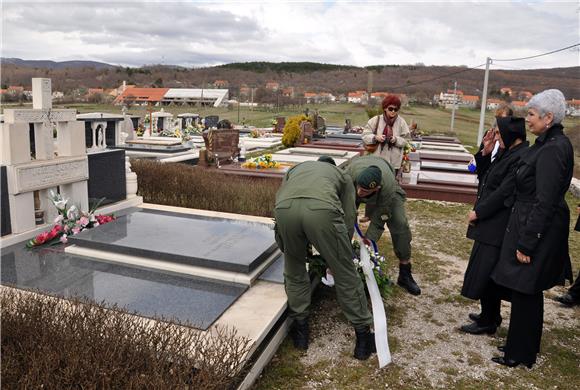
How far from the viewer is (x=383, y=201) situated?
13.0 feet

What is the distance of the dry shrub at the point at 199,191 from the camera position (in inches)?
261

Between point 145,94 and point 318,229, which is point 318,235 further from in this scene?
point 145,94

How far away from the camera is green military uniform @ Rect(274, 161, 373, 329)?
2.93 meters

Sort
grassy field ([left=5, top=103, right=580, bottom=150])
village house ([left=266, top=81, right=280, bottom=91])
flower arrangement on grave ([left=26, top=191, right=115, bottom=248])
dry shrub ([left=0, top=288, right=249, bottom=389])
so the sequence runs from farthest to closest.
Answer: village house ([left=266, top=81, right=280, bottom=91]) < grassy field ([left=5, top=103, right=580, bottom=150]) < flower arrangement on grave ([left=26, top=191, right=115, bottom=248]) < dry shrub ([left=0, top=288, right=249, bottom=389])

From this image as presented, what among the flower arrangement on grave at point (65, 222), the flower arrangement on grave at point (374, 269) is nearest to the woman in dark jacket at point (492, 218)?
the flower arrangement on grave at point (374, 269)

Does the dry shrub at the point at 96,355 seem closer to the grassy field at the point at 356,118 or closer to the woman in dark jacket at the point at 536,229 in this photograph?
the woman in dark jacket at the point at 536,229

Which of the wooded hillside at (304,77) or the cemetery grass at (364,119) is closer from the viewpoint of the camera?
the cemetery grass at (364,119)

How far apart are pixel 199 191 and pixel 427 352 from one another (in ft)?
14.5

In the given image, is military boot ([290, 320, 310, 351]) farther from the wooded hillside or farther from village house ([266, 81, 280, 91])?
village house ([266, 81, 280, 91])

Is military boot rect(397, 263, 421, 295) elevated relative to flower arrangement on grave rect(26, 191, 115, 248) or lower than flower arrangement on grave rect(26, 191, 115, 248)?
lower

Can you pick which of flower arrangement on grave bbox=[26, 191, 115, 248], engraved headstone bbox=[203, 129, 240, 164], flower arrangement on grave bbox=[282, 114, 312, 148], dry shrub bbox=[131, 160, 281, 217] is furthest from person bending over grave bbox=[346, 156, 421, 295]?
flower arrangement on grave bbox=[282, 114, 312, 148]

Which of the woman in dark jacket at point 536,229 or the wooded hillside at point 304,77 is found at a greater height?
the wooded hillside at point 304,77

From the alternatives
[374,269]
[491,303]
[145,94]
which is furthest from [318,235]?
[145,94]

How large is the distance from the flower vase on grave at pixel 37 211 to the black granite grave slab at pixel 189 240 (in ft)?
2.12
